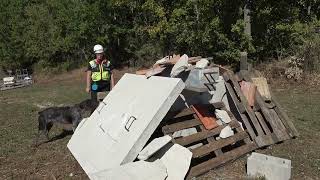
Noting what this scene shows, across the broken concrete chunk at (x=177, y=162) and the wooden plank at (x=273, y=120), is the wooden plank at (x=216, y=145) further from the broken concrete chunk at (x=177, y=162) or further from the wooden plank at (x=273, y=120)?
the wooden plank at (x=273, y=120)

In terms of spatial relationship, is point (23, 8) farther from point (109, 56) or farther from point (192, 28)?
point (192, 28)

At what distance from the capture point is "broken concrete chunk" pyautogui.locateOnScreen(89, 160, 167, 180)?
4.79 metres

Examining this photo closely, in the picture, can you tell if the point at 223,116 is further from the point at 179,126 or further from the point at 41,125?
the point at 41,125

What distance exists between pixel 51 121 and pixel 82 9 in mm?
27316

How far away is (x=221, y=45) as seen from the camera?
70.1 ft

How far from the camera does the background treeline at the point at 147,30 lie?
2009 cm

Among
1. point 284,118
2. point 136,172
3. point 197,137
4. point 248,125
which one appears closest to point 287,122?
point 284,118

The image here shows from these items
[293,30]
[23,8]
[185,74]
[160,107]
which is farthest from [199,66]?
[23,8]

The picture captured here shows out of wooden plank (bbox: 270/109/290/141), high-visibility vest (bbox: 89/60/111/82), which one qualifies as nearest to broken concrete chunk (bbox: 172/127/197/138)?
wooden plank (bbox: 270/109/290/141)

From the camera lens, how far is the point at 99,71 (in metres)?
7.81

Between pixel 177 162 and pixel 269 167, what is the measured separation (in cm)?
120

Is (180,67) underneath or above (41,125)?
above

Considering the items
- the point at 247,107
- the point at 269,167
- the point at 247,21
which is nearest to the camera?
the point at 269,167

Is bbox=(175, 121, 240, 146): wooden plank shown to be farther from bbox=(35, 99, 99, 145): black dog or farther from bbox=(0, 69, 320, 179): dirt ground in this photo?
bbox=(35, 99, 99, 145): black dog
